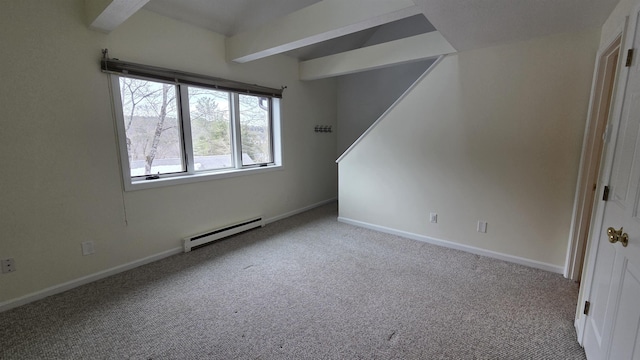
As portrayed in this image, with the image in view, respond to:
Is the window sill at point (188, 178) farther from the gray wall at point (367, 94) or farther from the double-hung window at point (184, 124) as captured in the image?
the gray wall at point (367, 94)

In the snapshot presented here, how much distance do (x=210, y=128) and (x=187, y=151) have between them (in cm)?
43

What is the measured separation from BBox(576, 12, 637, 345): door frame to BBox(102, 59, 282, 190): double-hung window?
3.35 m

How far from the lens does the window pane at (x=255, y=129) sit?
3752 mm

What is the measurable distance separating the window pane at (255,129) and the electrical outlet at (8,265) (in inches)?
92.1

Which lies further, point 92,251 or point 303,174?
point 303,174

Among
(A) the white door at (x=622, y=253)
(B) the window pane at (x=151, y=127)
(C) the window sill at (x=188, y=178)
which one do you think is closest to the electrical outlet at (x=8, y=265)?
(C) the window sill at (x=188, y=178)

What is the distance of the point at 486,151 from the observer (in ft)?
9.08

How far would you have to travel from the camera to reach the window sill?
2682 mm

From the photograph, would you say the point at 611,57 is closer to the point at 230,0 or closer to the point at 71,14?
the point at 230,0

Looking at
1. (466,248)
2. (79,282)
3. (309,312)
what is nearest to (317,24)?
(309,312)

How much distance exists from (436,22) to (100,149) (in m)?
3.11

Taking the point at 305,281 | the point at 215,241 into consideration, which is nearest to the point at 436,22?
the point at 305,281

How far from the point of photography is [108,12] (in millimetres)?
2076

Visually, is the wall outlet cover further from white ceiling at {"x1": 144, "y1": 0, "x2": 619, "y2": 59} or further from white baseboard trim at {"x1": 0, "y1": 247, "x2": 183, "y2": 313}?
white baseboard trim at {"x1": 0, "y1": 247, "x2": 183, "y2": 313}
